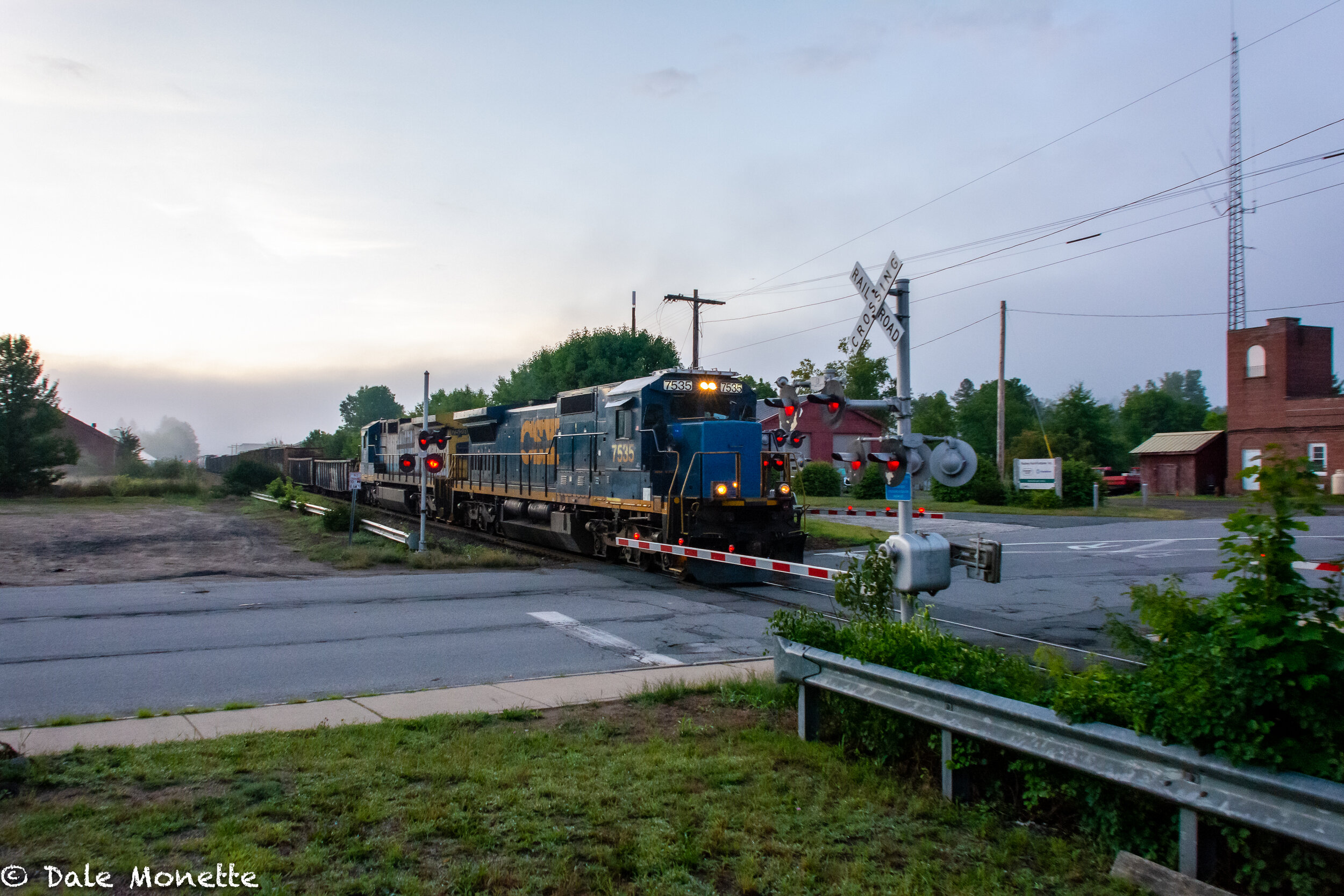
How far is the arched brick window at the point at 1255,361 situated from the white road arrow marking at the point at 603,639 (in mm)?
42766

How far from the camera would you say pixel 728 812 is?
16.0 ft

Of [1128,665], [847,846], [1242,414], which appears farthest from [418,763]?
[1242,414]

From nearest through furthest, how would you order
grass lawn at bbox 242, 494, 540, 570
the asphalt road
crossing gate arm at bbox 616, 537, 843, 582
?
the asphalt road, crossing gate arm at bbox 616, 537, 843, 582, grass lawn at bbox 242, 494, 540, 570

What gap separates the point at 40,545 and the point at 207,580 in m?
10.5

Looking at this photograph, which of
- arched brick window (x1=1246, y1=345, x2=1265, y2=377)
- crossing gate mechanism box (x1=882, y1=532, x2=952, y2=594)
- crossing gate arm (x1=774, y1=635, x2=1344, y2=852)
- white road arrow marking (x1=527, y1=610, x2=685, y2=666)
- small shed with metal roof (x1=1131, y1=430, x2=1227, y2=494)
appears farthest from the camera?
small shed with metal roof (x1=1131, y1=430, x2=1227, y2=494)

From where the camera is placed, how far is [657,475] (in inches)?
654

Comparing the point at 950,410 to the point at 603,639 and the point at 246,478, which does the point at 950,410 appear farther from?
the point at 603,639

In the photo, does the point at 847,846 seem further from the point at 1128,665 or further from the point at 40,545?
the point at 40,545

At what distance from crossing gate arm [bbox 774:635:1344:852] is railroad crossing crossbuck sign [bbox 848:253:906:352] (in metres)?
3.35

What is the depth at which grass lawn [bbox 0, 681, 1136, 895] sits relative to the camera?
4066 mm

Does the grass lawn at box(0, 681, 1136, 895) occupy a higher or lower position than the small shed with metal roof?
lower

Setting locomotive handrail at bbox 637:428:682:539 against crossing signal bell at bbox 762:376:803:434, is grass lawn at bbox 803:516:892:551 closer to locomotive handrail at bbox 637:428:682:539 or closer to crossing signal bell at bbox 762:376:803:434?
locomotive handrail at bbox 637:428:682:539

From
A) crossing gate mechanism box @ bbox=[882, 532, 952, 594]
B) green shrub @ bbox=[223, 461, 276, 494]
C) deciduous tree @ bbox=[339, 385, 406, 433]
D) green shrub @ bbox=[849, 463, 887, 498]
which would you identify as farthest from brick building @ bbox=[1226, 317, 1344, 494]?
deciduous tree @ bbox=[339, 385, 406, 433]

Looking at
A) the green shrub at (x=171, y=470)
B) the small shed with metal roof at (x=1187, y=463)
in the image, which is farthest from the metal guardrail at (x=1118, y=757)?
the green shrub at (x=171, y=470)
